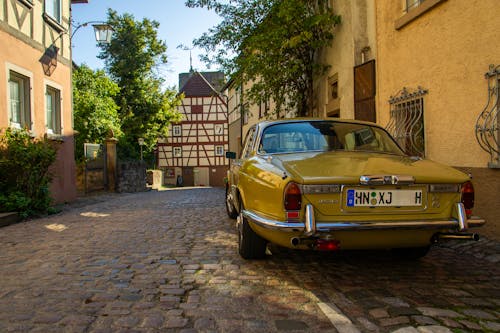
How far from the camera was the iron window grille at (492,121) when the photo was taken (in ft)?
17.1

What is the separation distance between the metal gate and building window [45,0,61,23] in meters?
8.08

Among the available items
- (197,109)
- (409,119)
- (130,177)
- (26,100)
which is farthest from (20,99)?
(197,109)

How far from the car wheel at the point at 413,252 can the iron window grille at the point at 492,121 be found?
1.66 m

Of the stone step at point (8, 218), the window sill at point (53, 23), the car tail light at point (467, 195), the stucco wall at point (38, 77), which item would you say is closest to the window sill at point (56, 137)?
the stucco wall at point (38, 77)

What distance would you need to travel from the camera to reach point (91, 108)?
21422 mm

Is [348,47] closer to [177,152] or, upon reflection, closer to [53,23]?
[53,23]

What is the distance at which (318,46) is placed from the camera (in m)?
11.0

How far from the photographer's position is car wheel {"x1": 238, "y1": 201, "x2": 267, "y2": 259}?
14.1 feet

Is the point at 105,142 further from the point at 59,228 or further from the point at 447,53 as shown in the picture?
the point at 447,53

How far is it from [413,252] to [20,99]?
931cm

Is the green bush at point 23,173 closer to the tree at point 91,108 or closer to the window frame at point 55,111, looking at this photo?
the window frame at point 55,111

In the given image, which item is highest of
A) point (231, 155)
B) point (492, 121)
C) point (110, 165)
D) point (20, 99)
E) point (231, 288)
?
point (20, 99)

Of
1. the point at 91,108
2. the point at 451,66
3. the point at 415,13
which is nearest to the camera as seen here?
the point at 451,66

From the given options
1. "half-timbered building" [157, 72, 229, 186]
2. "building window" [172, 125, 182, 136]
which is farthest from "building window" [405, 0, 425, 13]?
"building window" [172, 125, 182, 136]
